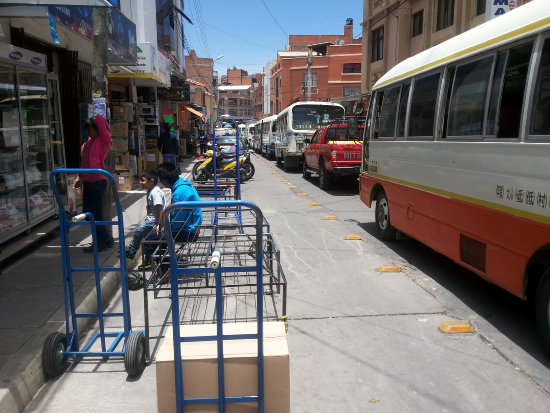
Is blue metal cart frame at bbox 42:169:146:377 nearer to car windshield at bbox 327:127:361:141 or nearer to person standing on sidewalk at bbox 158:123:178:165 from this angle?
person standing on sidewalk at bbox 158:123:178:165

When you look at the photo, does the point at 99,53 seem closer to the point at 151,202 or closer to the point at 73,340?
the point at 151,202

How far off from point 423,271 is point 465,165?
5.89ft

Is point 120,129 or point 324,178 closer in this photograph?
point 120,129

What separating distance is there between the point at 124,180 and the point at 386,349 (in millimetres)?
9815

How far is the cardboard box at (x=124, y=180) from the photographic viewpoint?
11.9m

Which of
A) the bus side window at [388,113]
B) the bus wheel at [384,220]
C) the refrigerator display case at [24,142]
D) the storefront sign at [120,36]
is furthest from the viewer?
the storefront sign at [120,36]

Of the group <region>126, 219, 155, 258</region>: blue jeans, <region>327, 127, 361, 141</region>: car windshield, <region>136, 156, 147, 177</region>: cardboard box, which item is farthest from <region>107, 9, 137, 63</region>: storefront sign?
<region>327, 127, 361, 141</region>: car windshield

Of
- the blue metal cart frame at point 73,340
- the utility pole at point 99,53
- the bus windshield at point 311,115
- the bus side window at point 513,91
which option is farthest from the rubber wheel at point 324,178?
the blue metal cart frame at point 73,340

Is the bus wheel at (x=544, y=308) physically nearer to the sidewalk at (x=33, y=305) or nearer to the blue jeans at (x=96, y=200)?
the sidewalk at (x=33, y=305)

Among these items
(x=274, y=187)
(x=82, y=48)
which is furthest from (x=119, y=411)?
(x=274, y=187)

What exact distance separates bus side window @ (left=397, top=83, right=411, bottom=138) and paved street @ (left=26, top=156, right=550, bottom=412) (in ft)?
6.15

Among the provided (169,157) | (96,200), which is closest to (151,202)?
(96,200)

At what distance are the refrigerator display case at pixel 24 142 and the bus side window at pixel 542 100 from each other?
6214mm

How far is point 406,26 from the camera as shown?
857 inches
